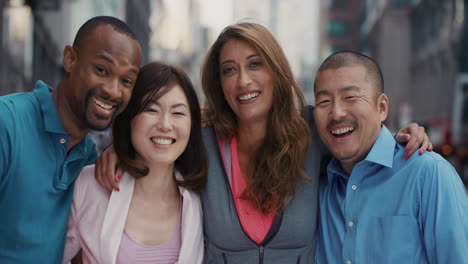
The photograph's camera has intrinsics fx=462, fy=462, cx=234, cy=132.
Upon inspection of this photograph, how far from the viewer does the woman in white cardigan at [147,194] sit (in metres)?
3.06

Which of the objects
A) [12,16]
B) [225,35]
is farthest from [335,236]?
[12,16]

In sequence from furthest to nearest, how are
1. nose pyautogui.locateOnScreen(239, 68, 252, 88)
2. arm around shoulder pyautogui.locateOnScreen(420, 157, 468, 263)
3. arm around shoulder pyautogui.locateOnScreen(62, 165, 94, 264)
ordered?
nose pyautogui.locateOnScreen(239, 68, 252, 88) → arm around shoulder pyautogui.locateOnScreen(62, 165, 94, 264) → arm around shoulder pyautogui.locateOnScreen(420, 157, 468, 263)

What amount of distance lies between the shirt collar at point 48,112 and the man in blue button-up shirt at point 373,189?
1.75 metres

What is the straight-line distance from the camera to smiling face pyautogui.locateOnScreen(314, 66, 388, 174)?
125 inches

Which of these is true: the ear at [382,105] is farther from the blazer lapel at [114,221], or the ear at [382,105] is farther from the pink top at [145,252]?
the blazer lapel at [114,221]

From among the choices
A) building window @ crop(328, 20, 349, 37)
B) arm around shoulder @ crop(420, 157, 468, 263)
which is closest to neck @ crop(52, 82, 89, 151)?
arm around shoulder @ crop(420, 157, 468, 263)

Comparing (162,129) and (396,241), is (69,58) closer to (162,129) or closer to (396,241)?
(162,129)

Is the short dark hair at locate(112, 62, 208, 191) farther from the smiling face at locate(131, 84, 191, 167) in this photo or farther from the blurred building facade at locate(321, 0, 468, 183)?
the blurred building facade at locate(321, 0, 468, 183)

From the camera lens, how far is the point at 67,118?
9.79ft

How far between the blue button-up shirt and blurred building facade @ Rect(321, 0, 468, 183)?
13409 mm

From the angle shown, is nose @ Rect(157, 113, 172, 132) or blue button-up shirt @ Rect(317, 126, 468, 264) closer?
blue button-up shirt @ Rect(317, 126, 468, 264)

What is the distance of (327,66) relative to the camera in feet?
10.8

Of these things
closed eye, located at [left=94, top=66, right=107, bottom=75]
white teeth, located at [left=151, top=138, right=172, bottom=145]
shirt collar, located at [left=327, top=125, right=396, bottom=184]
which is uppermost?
closed eye, located at [left=94, top=66, right=107, bottom=75]

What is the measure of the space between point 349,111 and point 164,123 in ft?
4.16
